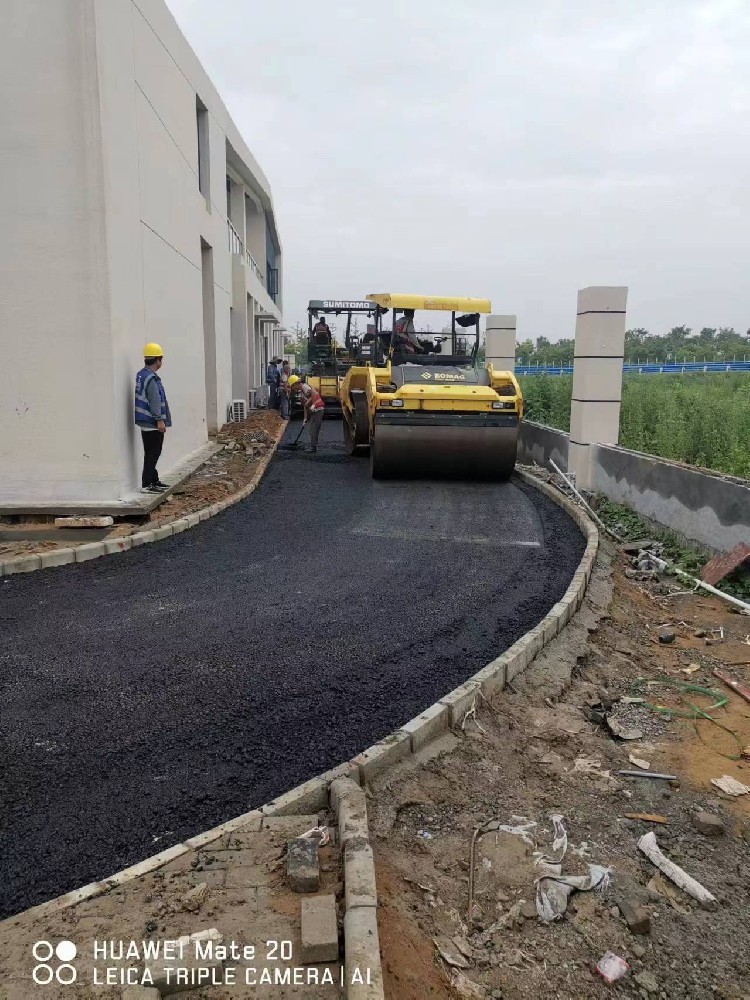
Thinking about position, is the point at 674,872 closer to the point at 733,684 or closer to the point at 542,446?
the point at 733,684

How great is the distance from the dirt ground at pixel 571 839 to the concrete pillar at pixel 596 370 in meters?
5.49

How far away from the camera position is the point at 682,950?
2.59 m

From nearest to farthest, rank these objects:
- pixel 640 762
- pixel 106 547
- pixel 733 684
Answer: pixel 640 762 → pixel 733 684 → pixel 106 547

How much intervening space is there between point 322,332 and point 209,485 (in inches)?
407

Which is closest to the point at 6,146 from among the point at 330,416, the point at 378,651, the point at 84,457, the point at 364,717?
the point at 84,457

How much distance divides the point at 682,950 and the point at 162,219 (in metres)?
10.7

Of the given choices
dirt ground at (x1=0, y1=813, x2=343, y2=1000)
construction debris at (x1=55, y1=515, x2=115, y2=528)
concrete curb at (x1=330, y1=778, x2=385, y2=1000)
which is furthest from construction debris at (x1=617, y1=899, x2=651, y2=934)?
construction debris at (x1=55, y1=515, x2=115, y2=528)

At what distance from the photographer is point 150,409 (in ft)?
28.0

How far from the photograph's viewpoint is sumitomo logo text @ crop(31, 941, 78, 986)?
2246 millimetres

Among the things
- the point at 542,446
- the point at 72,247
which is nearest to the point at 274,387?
the point at 542,446

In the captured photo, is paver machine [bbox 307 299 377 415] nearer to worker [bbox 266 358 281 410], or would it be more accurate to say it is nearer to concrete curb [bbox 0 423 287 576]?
worker [bbox 266 358 281 410]

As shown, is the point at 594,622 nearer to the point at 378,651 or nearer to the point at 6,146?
the point at 378,651

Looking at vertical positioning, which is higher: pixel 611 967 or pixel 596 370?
pixel 596 370

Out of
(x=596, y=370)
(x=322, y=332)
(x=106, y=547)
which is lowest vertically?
(x=106, y=547)
